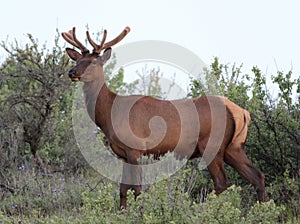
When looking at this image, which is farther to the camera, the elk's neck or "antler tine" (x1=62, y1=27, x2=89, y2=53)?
"antler tine" (x1=62, y1=27, x2=89, y2=53)

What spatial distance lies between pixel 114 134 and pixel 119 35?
163cm

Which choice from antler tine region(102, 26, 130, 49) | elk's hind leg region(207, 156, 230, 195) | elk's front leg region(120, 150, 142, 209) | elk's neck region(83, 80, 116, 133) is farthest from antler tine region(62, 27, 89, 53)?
elk's hind leg region(207, 156, 230, 195)

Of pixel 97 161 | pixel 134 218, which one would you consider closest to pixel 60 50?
pixel 97 161

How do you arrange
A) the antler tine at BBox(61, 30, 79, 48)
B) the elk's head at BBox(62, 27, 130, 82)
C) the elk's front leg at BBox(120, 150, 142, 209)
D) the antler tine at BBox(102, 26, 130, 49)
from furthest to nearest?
the antler tine at BBox(61, 30, 79, 48)
the antler tine at BBox(102, 26, 130, 49)
the elk's head at BBox(62, 27, 130, 82)
the elk's front leg at BBox(120, 150, 142, 209)

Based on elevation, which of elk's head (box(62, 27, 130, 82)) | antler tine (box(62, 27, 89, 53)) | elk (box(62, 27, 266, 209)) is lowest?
elk (box(62, 27, 266, 209))

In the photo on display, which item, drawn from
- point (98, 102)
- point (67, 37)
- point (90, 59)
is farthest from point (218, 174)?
point (67, 37)

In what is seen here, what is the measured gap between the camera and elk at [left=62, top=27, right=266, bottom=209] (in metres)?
8.17

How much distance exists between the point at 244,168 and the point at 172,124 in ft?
4.04

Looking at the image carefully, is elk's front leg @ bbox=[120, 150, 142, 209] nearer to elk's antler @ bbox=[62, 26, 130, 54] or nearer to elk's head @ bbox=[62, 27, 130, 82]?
elk's head @ bbox=[62, 27, 130, 82]

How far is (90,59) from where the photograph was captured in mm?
8305

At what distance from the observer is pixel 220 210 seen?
17.7ft

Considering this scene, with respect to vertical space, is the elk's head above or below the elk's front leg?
above

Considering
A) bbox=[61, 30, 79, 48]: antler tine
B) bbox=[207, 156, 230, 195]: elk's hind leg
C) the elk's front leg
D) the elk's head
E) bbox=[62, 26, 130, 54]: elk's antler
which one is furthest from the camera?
bbox=[61, 30, 79, 48]: antler tine

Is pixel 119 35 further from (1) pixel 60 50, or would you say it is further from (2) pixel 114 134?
(1) pixel 60 50
